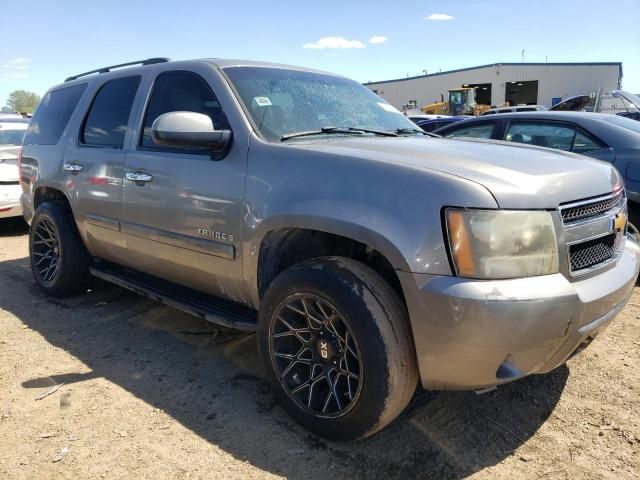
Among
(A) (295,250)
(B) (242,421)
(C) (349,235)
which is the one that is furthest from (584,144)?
(B) (242,421)

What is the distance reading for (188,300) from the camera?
10.6ft

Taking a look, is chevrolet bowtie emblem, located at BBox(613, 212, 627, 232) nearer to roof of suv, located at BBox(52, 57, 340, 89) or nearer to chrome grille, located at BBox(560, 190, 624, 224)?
chrome grille, located at BBox(560, 190, 624, 224)

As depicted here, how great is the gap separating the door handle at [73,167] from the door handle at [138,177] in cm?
78

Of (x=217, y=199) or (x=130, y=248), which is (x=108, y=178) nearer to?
(x=130, y=248)

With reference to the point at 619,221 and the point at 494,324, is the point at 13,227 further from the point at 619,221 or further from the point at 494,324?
the point at 619,221

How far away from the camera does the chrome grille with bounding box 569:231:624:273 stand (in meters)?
2.21

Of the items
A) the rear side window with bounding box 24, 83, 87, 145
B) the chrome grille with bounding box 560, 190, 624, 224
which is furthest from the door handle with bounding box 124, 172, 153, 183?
the chrome grille with bounding box 560, 190, 624, 224

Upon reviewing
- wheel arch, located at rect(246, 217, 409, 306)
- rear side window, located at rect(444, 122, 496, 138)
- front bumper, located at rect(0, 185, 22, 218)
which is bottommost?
front bumper, located at rect(0, 185, 22, 218)

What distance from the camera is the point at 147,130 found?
11.6 ft

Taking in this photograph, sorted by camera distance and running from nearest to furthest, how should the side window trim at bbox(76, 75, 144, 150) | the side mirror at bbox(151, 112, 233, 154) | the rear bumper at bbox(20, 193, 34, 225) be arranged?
the side mirror at bbox(151, 112, 233, 154)
the side window trim at bbox(76, 75, 144, 150)
the rear bumper at bbox(20, 193, 34, 225)

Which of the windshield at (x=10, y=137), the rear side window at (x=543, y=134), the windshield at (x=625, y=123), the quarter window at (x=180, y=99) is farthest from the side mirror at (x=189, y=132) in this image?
the windshield at (x=10, y=137)

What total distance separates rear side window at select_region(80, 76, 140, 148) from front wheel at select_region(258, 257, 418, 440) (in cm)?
201

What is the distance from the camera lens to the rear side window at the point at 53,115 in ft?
14.8

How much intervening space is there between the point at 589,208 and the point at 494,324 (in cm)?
82
